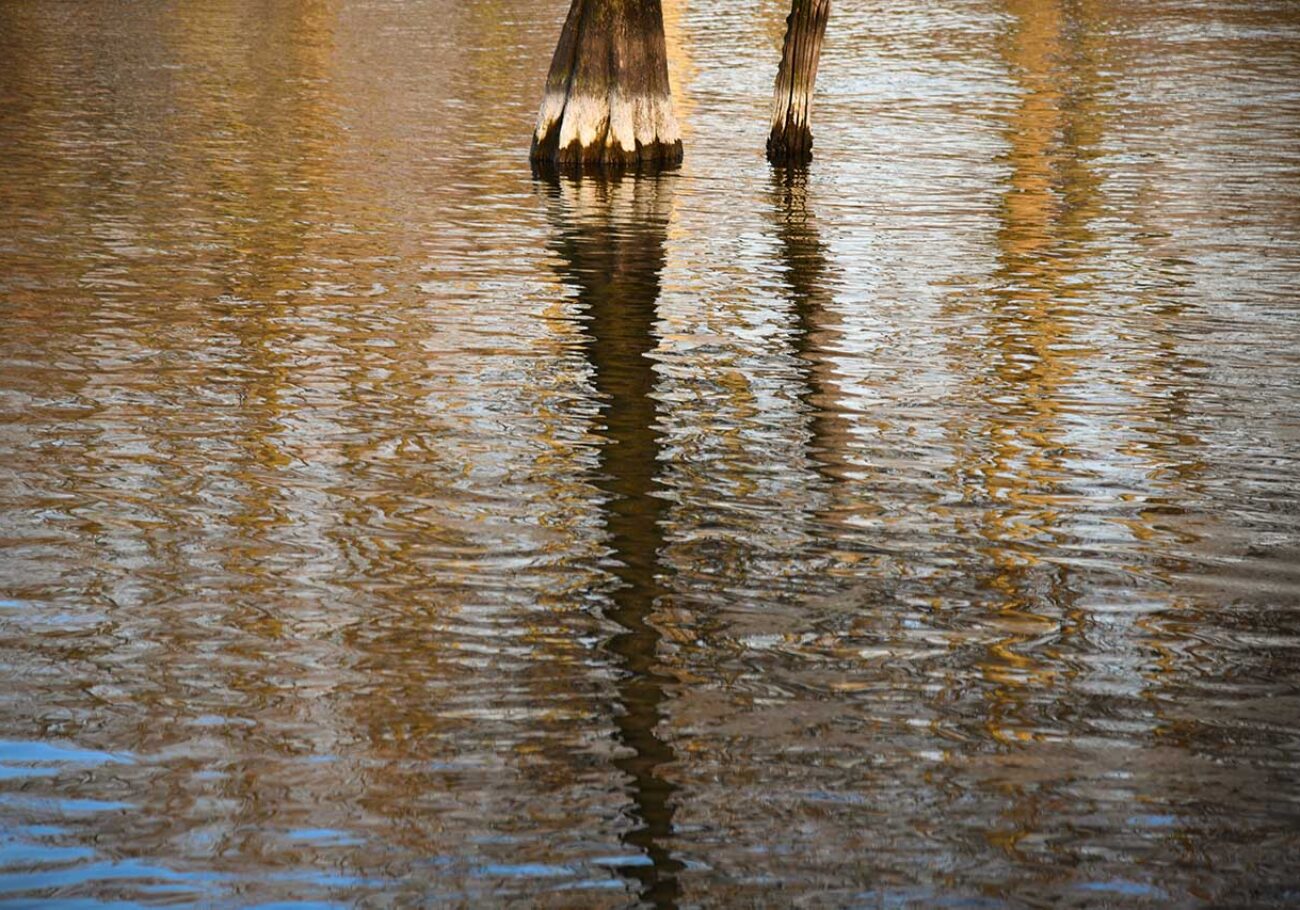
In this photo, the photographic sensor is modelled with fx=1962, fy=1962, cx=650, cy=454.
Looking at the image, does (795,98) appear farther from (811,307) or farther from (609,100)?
(811,307)

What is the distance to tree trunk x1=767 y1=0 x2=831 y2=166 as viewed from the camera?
21.4 m

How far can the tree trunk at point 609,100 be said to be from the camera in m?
20.6

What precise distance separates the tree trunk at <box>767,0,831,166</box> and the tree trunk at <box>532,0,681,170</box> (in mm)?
1181

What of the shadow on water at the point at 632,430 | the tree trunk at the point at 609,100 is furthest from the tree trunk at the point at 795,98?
the shadow on water at the point at 632,430

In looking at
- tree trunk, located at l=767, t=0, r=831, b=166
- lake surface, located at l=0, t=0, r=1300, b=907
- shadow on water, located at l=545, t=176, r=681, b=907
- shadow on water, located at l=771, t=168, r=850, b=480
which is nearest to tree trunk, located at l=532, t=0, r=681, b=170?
shadow on water, located at l=545, t=176, r=681, b=907

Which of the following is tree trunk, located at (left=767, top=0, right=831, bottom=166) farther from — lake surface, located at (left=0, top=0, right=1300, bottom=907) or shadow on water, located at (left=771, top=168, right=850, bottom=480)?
lake surface, located at (left=0, top=0, right=1300, bottom=907)

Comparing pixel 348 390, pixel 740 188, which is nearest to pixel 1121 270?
pixel 740 188

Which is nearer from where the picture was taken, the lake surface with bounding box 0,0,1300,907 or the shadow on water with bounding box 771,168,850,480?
the lake surface with bounding box 0,0,1300,907

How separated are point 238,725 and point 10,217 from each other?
40.3ft

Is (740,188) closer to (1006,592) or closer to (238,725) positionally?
(1006,592)

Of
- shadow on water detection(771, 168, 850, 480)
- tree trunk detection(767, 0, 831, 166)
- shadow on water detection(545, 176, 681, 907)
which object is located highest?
tree trunk detection(767, 0, 831, 166)

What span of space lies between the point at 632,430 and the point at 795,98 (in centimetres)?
1262

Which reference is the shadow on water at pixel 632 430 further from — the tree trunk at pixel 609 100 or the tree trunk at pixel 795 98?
the tree trunk at pixel 795 98

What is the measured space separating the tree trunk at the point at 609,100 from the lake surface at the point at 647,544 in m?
1.62
